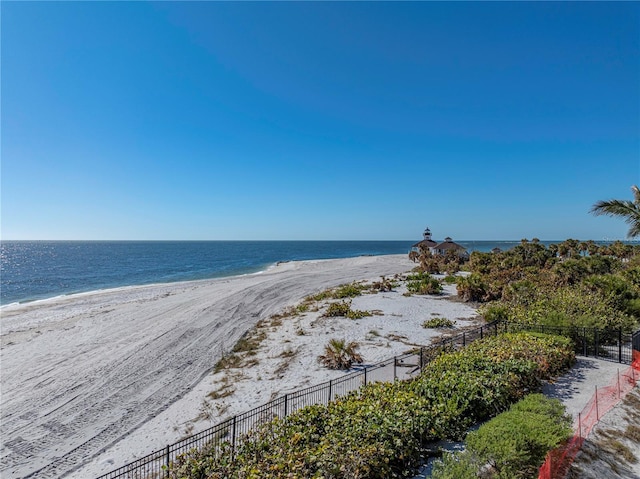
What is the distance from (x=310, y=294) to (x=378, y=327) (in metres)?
13.1

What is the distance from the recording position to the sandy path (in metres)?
10.0

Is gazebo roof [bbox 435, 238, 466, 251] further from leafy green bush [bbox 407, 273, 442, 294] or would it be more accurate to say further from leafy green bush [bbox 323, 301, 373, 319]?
leafy green bush [bbox 323, 301, 373, 319]

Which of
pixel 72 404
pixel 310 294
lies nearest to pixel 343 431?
pixel 72 404

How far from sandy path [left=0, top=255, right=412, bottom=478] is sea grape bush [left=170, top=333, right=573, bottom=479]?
18.7 ft

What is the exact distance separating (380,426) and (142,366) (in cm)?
1281

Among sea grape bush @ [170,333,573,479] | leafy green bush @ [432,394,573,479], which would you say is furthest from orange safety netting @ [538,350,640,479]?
sea grape bush @ [170,333,573,479]

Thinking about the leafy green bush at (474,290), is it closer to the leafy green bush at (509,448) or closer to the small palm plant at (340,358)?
the small palm plant at (340,358)

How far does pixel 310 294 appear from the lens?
107 feet

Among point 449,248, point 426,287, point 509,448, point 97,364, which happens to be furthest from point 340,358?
point 449,248

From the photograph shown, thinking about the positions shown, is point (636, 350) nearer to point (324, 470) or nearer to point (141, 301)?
point (324, 470)

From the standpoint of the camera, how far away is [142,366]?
603 inches

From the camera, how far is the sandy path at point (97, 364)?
1000 cm

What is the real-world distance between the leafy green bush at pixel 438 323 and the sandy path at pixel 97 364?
11226 mm

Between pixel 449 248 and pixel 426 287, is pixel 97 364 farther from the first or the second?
pixel 449 248
